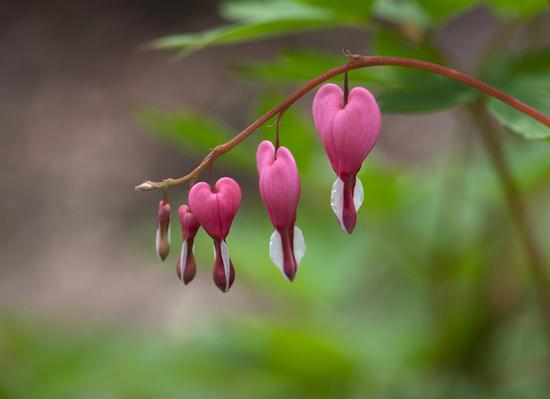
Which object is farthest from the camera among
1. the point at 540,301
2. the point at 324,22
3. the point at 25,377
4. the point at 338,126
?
the point at 25,377

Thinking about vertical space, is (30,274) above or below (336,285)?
above

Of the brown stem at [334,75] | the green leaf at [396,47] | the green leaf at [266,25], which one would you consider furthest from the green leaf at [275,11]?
the brown stem at [334,75]

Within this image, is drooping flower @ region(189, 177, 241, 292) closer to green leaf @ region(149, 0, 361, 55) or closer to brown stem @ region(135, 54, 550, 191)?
brown stem @ region(135, 54, 550, 191)

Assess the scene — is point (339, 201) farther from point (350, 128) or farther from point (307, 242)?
point (307, 242)

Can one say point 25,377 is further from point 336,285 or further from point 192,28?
point 192,28

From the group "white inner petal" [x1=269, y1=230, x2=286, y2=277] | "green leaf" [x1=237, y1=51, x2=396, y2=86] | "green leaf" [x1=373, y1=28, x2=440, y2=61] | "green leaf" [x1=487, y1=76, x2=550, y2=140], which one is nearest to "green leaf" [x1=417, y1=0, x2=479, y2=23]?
"green leaf" [x1=373, y1=28, x2=440, y2=61]

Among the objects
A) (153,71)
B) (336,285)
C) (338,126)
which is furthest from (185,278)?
(153,71)

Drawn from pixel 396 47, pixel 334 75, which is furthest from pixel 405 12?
pixel 334 75
